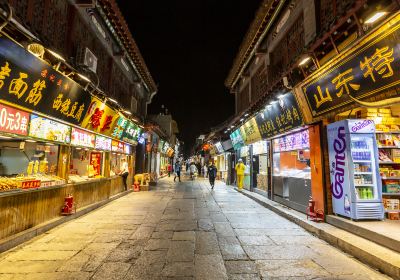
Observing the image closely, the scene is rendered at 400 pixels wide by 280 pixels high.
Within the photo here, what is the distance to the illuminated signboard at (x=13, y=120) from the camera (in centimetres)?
601

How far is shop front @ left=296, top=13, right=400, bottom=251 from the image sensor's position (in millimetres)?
5527

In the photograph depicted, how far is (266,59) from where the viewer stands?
14953mm

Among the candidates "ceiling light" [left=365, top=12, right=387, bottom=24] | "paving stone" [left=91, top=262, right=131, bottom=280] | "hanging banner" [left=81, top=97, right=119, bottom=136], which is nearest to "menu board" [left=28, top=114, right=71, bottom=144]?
"hanging banner" [left=81, top=97, right=119, bottom=136]

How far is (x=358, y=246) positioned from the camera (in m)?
5.65

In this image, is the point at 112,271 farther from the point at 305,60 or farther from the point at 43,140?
the point at 305,60

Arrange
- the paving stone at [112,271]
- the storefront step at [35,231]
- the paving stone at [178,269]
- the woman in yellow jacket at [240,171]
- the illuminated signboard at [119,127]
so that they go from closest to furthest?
the paving stone at [112,271]
the paving stone at [178,269]
the storefront step at [35,231]
the illuminated signboard at [119,127]
the woman in yellow jacket at [240,171]

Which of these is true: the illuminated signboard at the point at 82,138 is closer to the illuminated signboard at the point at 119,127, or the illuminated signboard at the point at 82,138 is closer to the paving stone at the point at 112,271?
the illuminated signboard at the point at 119,127

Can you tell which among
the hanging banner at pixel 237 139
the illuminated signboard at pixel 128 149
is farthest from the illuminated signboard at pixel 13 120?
the hanging banner at pixel 237 139

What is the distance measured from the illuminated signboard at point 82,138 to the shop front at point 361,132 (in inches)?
357

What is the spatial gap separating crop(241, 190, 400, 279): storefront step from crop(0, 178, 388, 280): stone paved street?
8.4 inches

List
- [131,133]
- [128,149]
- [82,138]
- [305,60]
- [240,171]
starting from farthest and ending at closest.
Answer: [240,171] < [128,149] < [131,133] < [82,138] < [305,60]

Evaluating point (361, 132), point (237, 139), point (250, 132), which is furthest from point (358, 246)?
point (237, 139)

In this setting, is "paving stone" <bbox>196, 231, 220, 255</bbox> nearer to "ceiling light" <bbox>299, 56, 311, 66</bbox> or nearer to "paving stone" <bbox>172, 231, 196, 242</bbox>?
"paving stone" <bbox>172, 231, 196, 242</bbox>

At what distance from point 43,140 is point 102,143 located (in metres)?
5.06
